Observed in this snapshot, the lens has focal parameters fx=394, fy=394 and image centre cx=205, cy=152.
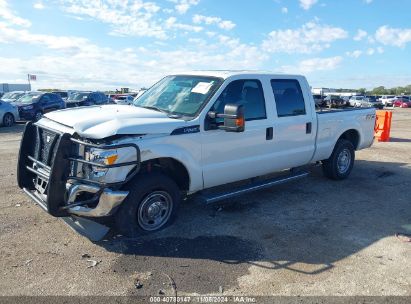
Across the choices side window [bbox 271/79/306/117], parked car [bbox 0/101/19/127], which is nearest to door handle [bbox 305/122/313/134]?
side window [bbox 271/79/306/117]

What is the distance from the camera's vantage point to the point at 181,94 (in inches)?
214

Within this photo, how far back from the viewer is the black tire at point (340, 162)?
7434 millimetres

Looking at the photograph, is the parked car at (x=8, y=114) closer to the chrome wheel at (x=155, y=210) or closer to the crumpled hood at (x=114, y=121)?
the crumpled hood at (x=114, y=121)

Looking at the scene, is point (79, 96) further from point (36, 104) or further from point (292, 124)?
point (292, 124)

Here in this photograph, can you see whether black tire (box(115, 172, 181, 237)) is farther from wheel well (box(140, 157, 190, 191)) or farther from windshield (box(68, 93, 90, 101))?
windshield (box(68, 93, 90, 101))

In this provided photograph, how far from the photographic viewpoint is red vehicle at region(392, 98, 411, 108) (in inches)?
2126

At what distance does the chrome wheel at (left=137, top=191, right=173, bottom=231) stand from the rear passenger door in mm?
1991

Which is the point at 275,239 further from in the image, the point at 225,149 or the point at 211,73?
the point at 211,73

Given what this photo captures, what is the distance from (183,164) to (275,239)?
1.44 m

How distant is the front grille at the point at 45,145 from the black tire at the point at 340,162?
5043 millimetres

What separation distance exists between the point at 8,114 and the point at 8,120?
27cm

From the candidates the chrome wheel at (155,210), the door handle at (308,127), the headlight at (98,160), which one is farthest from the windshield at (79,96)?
the headlight at (98,160)

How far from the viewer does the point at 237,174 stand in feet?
18.3

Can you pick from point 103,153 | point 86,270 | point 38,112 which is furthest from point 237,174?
point 38,112
